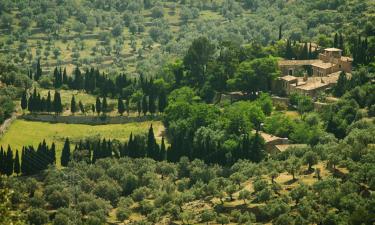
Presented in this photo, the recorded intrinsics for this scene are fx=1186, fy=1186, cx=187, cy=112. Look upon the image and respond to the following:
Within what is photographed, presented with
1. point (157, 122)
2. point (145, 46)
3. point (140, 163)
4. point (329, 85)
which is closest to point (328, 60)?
point (329, 85)

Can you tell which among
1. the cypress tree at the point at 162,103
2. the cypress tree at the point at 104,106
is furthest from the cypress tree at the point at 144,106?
the cypress tree at the point at 104,106

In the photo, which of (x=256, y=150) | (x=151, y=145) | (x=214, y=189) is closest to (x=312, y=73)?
(x=256, y=150)

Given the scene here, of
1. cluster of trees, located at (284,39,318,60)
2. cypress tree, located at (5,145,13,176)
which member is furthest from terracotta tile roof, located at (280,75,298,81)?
cypress tree, located at (5,145,13,176)

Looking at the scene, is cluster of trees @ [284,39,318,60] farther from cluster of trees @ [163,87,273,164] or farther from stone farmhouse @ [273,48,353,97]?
cluster of trees @ [163,87,273,164]

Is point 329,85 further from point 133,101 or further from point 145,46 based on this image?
point 145,46

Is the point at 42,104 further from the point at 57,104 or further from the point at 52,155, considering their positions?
the point at 52,155

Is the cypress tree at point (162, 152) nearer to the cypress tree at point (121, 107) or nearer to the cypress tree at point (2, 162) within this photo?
the cypress tree at point (2, 162)
